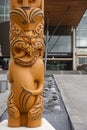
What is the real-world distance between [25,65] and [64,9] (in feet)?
98.7

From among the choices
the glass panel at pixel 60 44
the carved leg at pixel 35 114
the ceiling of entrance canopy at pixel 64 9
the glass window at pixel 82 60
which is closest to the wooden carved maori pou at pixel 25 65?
the carved leg at pixel 35 114

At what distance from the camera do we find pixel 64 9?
36.1 metres

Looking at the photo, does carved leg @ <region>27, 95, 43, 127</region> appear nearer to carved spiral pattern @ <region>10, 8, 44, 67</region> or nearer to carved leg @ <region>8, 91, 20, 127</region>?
carved leg @ <region>8, 91, 20, 127</region>

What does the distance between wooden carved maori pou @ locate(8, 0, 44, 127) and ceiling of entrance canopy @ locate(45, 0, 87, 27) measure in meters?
26.6

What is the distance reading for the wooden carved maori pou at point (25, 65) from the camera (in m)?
6.52

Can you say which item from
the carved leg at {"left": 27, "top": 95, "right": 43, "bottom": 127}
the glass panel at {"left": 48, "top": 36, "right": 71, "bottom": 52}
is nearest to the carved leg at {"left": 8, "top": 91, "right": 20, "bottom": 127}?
the carved leg at {"left": 27, "top": 95, "right": 43, "bottom": 127}

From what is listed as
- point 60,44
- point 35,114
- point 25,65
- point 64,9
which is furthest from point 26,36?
point 60,44

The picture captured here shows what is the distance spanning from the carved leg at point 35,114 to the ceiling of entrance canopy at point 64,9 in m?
26.9

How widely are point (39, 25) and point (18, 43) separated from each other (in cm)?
55

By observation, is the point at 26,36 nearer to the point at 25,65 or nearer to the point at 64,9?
the point at 25,65

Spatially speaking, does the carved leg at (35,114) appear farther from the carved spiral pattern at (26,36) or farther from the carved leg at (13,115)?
the carved spiral pattern at (26,36)

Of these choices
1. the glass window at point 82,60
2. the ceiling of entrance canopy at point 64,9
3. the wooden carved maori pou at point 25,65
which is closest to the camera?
the wooden carved maori pou at point 25,65

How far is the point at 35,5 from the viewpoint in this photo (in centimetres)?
671

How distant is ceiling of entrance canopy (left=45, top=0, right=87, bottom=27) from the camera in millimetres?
→ 33188
